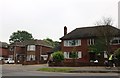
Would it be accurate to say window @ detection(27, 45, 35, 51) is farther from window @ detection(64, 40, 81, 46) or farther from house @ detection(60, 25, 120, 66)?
window @ detection(64, 40, 81, 46)

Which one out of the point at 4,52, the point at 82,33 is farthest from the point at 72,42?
the point at 4,52

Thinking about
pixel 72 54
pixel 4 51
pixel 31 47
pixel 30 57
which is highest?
pixel 31 47

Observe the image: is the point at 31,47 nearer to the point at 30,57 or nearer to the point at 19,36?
the point at 30,57

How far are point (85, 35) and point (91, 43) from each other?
99.7 inches

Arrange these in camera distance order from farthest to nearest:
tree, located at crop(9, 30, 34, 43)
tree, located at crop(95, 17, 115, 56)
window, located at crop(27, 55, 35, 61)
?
tree, located at crop(9, 30, 34, 43) → window, located at crop(27, 55, 35, 61) → tree, located at crop(95, 17, 115, 56)

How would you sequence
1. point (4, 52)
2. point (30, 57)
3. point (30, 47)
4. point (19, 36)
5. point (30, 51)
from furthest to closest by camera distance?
point (19, 36), point (4, 52), point (30, 47), point (30, 51), point (30, 57)

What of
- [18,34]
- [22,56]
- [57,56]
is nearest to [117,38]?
[57,56]

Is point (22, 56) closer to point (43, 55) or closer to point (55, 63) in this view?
point (43, 55)

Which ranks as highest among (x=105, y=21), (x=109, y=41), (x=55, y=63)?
(x=105, y=21)

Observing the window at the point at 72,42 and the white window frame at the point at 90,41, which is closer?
the white window frame at the point at 90,41

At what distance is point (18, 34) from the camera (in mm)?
164250

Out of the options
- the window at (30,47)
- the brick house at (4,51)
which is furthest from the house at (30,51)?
the brick house at (4,51)

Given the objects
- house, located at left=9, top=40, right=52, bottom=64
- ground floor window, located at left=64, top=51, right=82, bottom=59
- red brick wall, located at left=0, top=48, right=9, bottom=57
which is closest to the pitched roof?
ground floor window, located at left=64, top=51, right=82, bottom=59

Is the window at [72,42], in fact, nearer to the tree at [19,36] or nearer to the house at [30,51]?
the house at [30,51]
